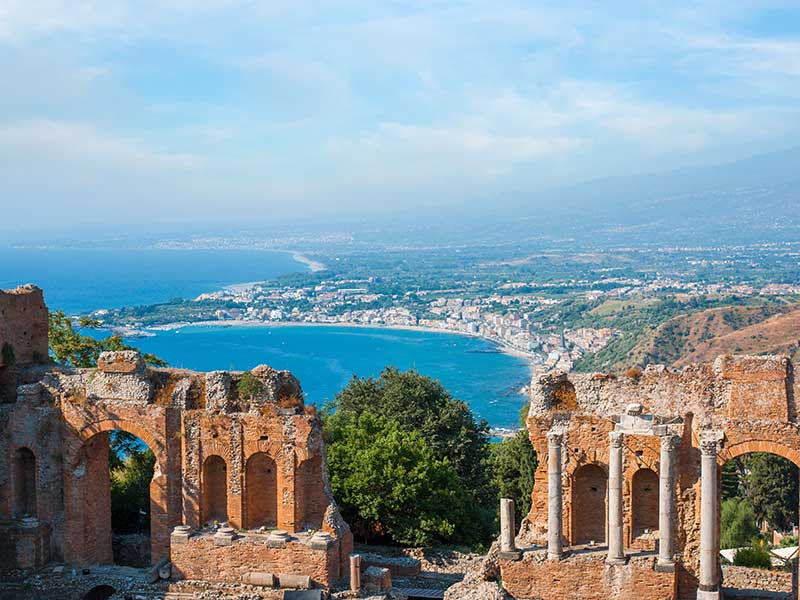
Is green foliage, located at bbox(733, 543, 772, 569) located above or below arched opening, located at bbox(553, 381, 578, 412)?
below

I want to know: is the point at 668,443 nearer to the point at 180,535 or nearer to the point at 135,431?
the point at 180,535

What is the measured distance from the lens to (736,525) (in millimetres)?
36750

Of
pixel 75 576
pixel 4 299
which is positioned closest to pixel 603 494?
pixel 75 576

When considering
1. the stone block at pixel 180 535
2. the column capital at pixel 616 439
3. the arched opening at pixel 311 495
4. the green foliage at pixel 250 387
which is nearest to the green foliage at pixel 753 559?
the column capital at pixel 616 439

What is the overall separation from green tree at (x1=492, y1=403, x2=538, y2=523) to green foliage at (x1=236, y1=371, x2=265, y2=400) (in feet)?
48.0

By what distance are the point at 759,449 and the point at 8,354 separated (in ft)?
65.5

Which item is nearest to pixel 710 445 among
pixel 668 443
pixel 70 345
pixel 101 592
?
pixel 668 443

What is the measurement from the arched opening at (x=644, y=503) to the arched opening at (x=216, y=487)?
34.8 feet

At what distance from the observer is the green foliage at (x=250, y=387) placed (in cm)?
2453

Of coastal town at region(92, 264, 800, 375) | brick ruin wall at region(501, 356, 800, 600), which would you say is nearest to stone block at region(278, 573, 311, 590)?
brick ruin wall at region(501, 356, 800, 600)

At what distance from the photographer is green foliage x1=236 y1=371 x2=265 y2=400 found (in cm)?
2453

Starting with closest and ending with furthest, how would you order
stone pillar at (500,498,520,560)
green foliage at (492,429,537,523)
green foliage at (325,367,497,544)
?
stone pillar at (500,498,520,560), green foliage at (492,429,537,523), green foliage at (325,367,497,544)

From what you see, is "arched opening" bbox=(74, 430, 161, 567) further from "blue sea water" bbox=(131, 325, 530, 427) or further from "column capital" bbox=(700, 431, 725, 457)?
"blue sea water" bbox=(131, 325, 530, 427)

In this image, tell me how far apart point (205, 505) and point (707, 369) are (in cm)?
1328
